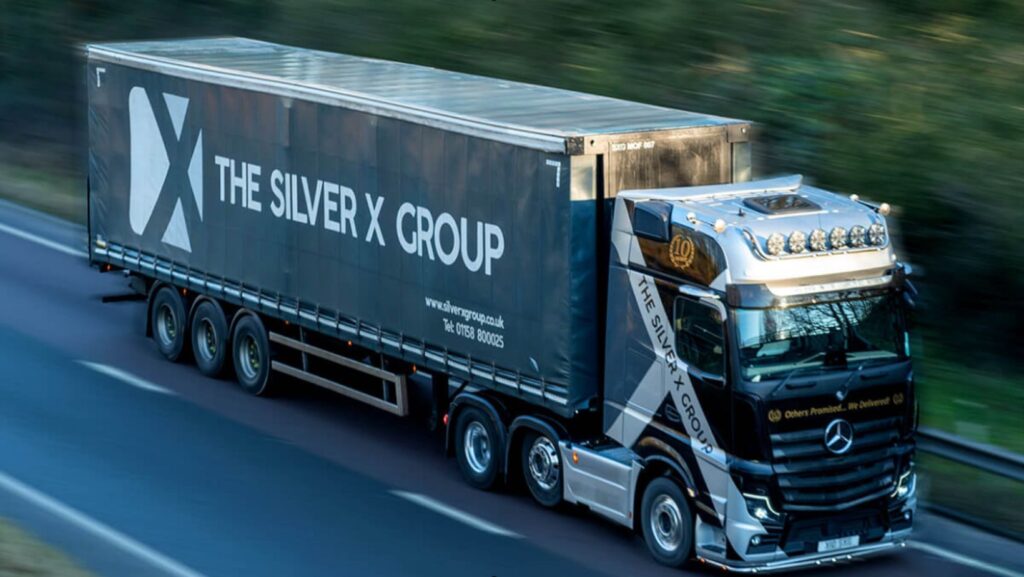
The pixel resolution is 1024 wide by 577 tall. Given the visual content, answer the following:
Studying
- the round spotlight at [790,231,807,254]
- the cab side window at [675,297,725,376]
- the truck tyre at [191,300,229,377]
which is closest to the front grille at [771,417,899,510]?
the cab side window at [675,297,725,376]

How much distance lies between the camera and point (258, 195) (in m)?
17.3

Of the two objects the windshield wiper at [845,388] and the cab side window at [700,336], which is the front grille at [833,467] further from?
the cab side window at [700,336]

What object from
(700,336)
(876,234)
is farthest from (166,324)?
(876,234)

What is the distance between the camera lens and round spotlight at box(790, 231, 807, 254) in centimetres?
1195

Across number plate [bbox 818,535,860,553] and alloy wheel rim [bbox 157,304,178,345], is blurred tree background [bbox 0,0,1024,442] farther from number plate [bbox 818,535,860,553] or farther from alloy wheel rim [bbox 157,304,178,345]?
alloy wheel rim [bbox 157,304,178,345]

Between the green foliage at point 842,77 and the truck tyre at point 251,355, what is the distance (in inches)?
298

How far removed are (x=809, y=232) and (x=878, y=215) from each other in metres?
0.87

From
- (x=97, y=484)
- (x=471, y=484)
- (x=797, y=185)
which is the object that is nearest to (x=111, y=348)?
(x=97, y=484)

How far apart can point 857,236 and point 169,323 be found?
10.1 m

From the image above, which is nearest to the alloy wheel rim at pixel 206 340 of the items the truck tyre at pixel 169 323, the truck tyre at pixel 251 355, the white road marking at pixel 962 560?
the truck tyre at pixel 169 323

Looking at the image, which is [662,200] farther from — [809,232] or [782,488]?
[782,488]

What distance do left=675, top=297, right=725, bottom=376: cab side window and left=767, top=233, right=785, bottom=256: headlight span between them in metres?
0.64

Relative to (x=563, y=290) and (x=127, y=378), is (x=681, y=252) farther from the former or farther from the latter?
(x=127, y=378)

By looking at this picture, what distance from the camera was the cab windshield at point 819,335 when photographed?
11.8 metres
